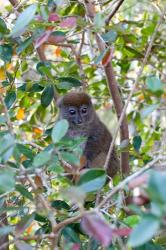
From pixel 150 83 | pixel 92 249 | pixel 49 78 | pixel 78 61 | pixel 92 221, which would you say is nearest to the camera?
pixel 92 221

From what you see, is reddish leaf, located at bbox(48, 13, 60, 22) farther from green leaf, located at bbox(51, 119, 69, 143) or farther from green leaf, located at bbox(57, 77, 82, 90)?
green leaf, located at bbox(57, 77, 82, 90)

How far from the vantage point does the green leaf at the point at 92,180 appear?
133 centimetres

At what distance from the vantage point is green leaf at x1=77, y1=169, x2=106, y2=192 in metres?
1.33

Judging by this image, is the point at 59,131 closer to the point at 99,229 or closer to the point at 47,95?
the point at 99,229

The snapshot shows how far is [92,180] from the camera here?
1357mm

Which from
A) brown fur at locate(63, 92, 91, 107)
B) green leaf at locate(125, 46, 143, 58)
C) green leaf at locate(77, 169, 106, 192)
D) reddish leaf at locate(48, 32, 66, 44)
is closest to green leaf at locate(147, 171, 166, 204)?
green leaf at locate(77, 169, 106, 192)

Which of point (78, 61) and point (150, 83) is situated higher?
point (150, 83)

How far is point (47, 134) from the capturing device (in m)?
2.55

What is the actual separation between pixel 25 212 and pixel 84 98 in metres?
1.55

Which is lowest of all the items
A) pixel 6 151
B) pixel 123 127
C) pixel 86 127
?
pixel 86 127

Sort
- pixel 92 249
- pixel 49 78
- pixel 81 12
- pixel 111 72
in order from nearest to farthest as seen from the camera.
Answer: pixel 92 249 < pixel 49 78 < pixel 111 72 < pixel 81 12

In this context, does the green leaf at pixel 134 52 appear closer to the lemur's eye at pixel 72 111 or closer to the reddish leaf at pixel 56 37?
the lemur's eye at pixel 72 111

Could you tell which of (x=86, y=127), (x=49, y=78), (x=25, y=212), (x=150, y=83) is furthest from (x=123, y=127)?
(x=150, y=83)

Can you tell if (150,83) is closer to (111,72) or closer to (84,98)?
(111,72)
